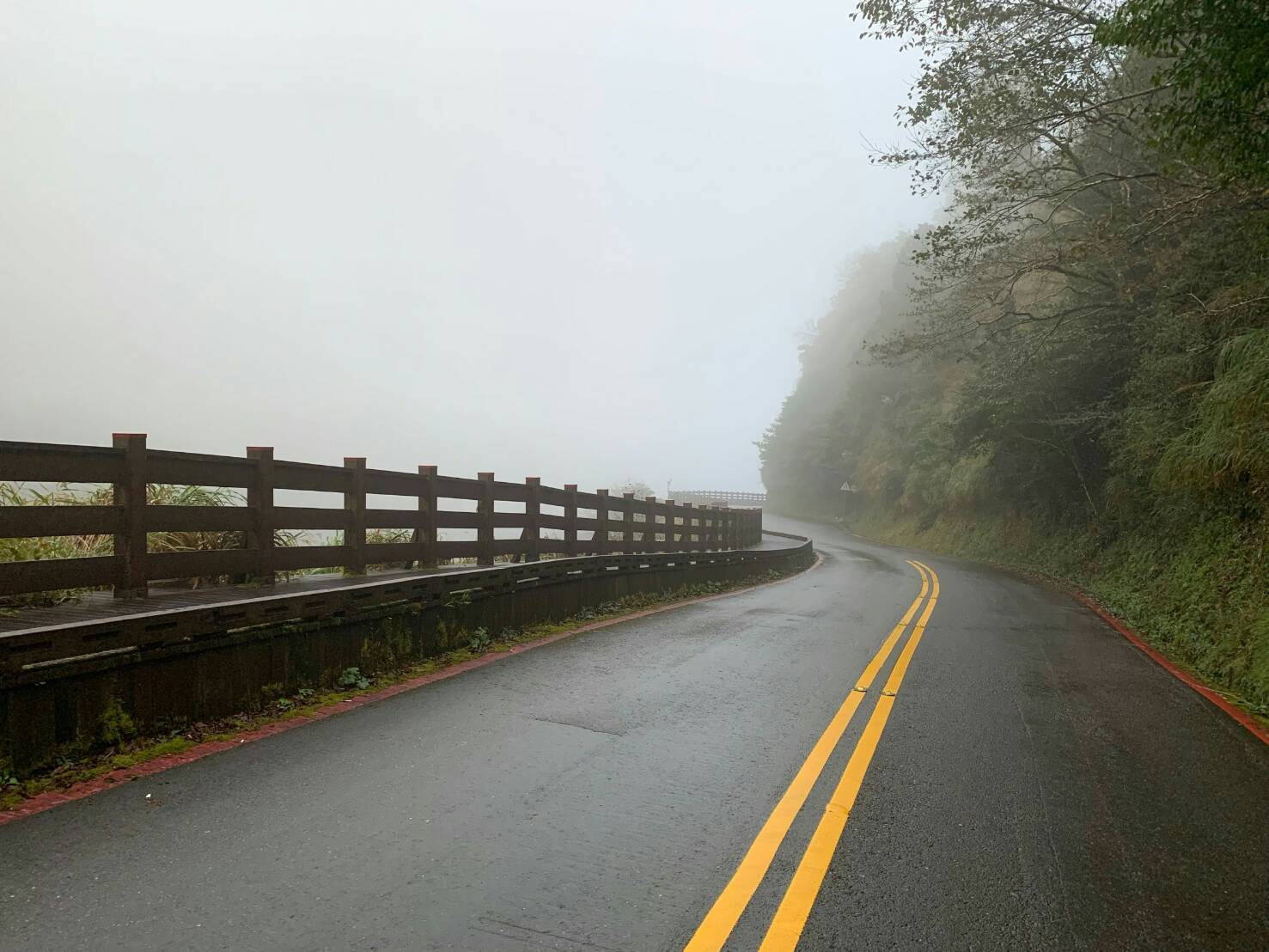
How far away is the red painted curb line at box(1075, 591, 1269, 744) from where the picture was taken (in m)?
6.71

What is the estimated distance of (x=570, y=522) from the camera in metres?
12.4

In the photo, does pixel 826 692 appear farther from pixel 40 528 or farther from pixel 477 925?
pixel 40 528

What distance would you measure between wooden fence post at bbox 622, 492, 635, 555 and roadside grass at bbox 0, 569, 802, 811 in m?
5.42

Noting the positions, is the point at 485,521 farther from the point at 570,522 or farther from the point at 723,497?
the point at 723,497

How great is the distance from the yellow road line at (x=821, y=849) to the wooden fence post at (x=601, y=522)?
7.44 m

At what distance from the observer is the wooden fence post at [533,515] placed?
1119 centimetres

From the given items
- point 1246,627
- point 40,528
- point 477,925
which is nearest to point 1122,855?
point 477,925

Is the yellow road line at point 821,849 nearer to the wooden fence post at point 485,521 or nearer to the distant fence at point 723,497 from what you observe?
the wooden fence post at point 485,521

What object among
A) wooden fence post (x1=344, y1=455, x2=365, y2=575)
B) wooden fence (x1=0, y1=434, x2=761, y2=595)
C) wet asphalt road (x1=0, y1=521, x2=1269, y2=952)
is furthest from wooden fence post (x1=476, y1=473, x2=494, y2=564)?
wet asphalt road (x1=0, y1=521, x2=1269, y2=952)

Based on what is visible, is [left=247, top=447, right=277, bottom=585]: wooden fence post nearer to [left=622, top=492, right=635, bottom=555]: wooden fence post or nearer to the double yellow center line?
the double yellow center line

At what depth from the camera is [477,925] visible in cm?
299

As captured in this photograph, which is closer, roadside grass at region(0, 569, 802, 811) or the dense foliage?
roadside grass at region(0, 569, 802, 811)

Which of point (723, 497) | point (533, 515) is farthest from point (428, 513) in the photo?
point (723, 497)

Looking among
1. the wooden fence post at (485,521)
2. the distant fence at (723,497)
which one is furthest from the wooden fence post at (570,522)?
the distant fence at (723,497)
